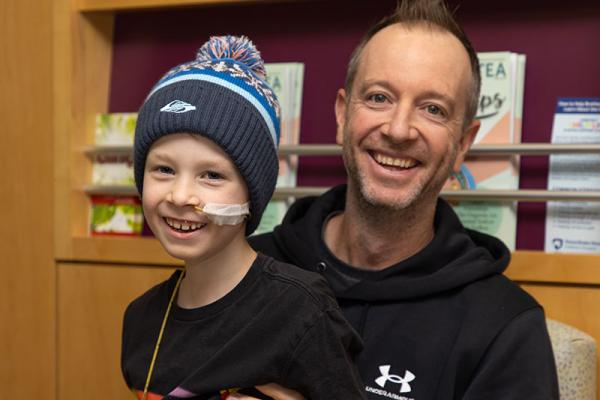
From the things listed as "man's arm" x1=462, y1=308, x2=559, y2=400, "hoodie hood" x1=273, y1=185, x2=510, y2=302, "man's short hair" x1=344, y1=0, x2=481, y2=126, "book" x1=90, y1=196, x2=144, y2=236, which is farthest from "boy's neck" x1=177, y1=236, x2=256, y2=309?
"book" x1=90, y1=196, x2=144, y2=236

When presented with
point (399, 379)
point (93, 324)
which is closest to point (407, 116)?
point (399, 379)

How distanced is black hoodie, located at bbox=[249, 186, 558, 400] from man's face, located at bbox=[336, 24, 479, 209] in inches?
5.3

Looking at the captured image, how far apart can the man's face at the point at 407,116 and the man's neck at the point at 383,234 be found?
0.04m

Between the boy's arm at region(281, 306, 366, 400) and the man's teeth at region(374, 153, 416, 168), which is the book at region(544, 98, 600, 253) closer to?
the man's teeth at region(374, 153, 416, 168)

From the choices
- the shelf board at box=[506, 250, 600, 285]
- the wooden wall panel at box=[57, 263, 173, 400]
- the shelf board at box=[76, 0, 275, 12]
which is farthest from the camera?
the wooden wall panel at box=[57, 263, 173, 400]

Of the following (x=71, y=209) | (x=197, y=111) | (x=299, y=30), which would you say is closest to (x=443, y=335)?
(x=197, y=111)

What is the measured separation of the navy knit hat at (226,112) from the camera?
43.2 inches

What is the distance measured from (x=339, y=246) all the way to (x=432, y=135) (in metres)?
0.34

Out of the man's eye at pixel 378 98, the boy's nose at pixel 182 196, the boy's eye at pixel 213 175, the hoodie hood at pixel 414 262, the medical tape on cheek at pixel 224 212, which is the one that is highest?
the man's eye at pixel 378 98

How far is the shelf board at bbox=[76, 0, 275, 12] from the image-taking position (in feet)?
6.47

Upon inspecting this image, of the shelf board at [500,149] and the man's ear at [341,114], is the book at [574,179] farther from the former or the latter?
the man's ear at [341,114]

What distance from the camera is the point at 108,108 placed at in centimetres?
229

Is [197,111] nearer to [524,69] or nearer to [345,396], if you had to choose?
[345,396]

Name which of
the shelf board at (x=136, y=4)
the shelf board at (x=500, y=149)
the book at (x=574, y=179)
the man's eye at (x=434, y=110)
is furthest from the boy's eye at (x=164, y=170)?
the book at (x=574, y=179)
